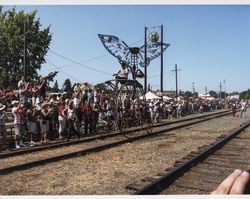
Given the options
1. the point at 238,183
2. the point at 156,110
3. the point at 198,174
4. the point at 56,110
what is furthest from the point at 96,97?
the point at 238,183

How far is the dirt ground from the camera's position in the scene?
802 centimetres

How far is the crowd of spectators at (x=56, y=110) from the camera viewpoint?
1504 centimetres

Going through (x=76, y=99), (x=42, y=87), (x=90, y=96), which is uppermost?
(x=42, y=87)

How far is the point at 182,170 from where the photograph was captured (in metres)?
9.49

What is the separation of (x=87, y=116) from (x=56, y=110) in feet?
7.14

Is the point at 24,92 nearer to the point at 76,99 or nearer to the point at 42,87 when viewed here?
the point at 42,87

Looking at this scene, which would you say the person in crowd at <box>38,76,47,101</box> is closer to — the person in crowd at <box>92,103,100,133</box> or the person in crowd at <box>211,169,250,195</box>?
the person in crowd at <box>92,103,100,133</box>

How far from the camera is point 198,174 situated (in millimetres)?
9352

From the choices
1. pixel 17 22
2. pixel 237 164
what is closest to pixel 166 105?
pixel 17 22

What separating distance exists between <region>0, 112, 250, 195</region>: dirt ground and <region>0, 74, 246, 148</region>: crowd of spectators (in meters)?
3.02

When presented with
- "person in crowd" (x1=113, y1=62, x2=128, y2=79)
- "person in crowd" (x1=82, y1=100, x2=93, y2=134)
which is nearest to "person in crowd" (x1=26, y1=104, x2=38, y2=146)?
"person in crowd" (x1=82, y1=100, x2=93, y2=134)

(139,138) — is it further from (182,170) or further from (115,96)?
(182,170)

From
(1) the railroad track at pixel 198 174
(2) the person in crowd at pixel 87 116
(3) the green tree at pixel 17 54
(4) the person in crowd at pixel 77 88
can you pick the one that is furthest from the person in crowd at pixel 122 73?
(3) the green tree at pixel 17 54

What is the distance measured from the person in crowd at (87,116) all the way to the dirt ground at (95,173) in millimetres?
4666
